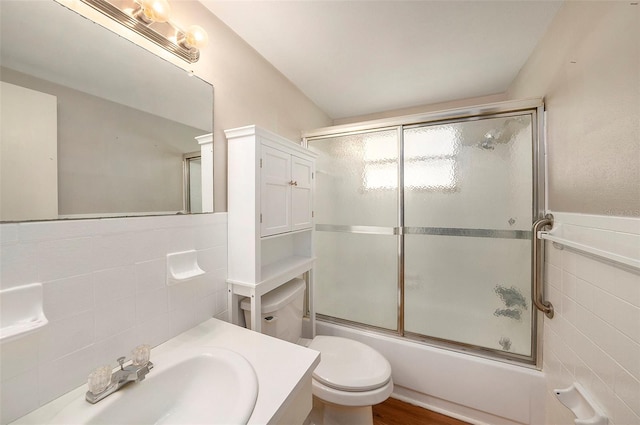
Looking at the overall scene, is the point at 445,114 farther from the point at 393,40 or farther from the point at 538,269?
the point at 538,269

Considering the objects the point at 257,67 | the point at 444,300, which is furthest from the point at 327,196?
the point at 444,300

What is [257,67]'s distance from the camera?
1401 mm

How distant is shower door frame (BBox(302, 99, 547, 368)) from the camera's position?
4.29 feet

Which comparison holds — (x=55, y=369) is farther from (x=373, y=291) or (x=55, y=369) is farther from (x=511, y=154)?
(x=511, y=154)

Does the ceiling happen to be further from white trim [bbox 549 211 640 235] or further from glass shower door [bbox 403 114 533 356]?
white trim [bbox 549 211 640 235]

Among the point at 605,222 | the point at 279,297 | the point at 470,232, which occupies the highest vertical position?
the point at 605,222

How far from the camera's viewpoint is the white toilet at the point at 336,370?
1.09 m

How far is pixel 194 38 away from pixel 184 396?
1316 millimetres

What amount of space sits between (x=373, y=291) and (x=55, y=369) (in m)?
1.70

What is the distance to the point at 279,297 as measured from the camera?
128cm

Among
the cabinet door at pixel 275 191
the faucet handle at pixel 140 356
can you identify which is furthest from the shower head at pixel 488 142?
the faucet handle at pixel 140 356

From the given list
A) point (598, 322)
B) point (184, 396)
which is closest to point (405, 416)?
point (598, 322)

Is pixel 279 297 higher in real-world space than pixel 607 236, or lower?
lower

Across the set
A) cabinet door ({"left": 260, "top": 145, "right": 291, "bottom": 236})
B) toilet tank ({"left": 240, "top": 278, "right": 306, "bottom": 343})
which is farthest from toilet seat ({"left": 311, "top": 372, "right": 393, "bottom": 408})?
cabinet door ({"left": 260, "top": 145, "right": 291, "bottom": 236})
